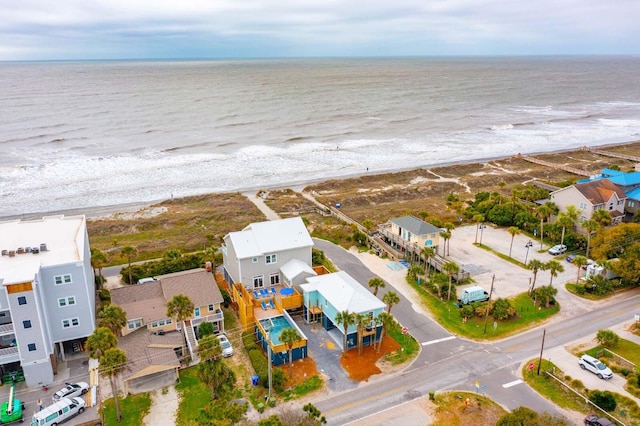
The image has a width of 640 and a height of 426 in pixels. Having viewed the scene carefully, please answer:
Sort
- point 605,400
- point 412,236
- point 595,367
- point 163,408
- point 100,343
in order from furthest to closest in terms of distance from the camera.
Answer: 1. point 412,236
2. point 595,367
3. point 163,408
4. point 100,343
5. point 605,400

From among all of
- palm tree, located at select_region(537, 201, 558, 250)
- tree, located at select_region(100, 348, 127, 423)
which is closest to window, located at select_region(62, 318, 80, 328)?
tree, located at select_region(100, 348, 127, 423)

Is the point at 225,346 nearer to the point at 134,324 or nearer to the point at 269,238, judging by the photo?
the point at 134,324

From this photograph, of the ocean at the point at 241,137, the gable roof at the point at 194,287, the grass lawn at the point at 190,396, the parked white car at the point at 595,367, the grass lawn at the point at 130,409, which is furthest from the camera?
the ocean at the point at 241,137

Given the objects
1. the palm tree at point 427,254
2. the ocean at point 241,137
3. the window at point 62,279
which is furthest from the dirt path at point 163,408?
the ocean at point 241,137

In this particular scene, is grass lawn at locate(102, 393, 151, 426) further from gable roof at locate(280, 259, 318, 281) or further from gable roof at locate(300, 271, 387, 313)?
gable roof at locate(280, 259, 318, 281)

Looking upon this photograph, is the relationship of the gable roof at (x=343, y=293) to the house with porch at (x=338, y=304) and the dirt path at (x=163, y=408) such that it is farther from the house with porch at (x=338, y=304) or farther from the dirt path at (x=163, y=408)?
the dirt path at (x=163, y=408)

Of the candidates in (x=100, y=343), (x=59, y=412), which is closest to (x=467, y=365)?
(x=100, y=343)
